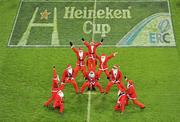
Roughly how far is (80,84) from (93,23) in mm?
4203

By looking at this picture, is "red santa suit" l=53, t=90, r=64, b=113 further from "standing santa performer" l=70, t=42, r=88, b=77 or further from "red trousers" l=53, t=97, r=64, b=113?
"standing santa performer" l=70, t=42, r=88, b=77

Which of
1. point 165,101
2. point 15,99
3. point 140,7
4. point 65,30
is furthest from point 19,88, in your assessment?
point 140,7

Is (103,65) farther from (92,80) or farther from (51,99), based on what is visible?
(51,99)

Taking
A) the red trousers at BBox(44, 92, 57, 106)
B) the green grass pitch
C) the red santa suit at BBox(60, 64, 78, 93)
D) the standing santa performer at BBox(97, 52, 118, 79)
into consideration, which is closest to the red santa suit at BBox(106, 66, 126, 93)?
the standing santa performer at BBox(97, 52, 118, 79)

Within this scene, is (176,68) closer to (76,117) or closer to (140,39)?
(140,39)

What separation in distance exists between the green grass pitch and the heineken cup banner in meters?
0.48

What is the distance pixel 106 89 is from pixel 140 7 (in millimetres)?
6282

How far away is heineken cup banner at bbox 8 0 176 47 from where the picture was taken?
2127 centimetres

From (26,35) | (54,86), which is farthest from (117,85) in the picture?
(26,35)

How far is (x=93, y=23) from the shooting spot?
22.0 metres

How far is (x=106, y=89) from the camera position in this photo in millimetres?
18266

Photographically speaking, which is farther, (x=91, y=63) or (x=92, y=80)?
(x=91, y=63)

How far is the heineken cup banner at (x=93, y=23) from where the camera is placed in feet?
69.8

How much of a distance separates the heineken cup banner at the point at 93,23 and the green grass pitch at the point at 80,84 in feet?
1.56
